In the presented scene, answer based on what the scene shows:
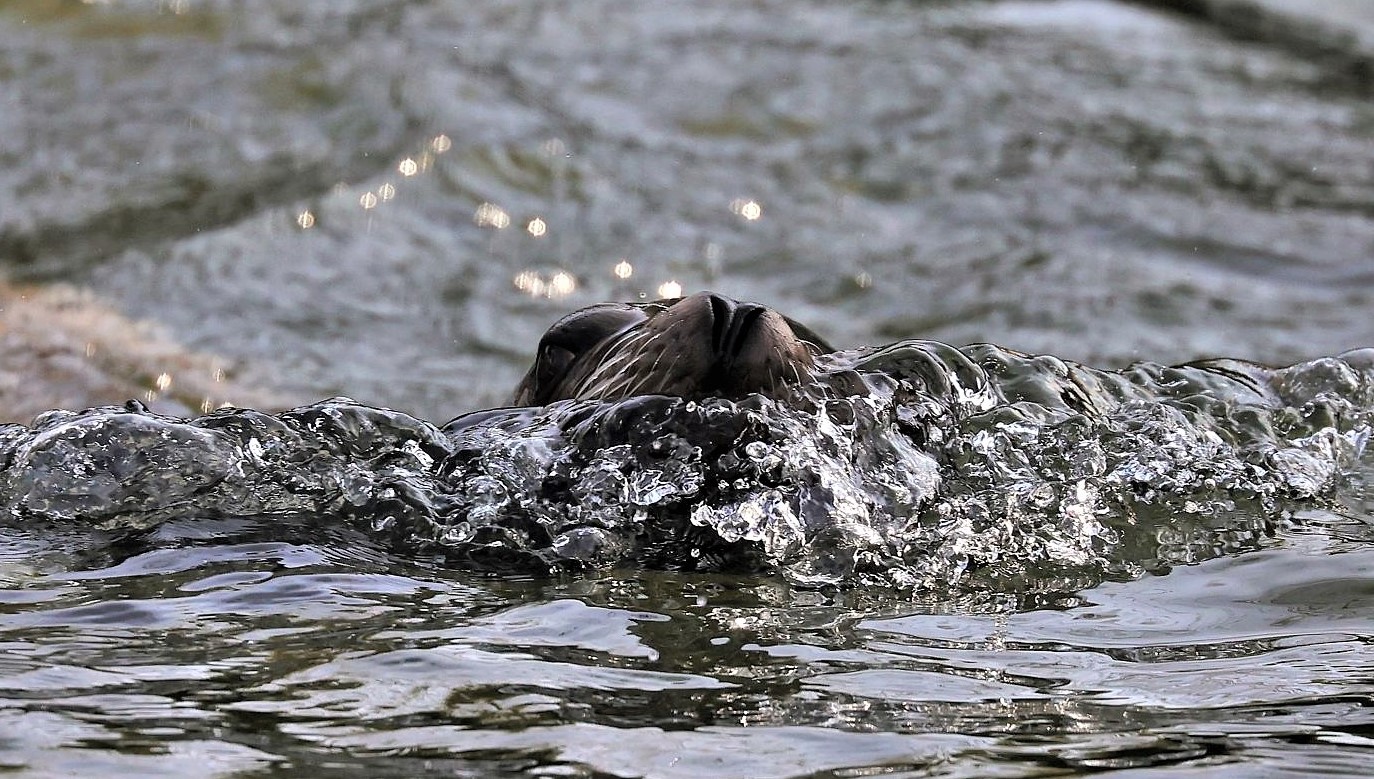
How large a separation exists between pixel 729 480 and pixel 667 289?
4661 mm

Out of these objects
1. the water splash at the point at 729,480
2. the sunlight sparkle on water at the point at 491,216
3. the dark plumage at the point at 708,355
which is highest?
the sunlight sparkle on water at the point at 491,216

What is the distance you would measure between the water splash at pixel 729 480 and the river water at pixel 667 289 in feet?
0.34

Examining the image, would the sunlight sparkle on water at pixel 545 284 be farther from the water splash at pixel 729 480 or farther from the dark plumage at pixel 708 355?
the dark plumage at pixel 708 355

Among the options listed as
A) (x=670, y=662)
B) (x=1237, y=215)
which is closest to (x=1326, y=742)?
(x=670, y=662)

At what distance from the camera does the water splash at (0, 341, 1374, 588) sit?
3531 mm

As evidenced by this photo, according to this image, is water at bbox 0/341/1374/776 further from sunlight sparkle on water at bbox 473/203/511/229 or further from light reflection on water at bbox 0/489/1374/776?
sunlight sparkle on water at bbox 473/203/511/229

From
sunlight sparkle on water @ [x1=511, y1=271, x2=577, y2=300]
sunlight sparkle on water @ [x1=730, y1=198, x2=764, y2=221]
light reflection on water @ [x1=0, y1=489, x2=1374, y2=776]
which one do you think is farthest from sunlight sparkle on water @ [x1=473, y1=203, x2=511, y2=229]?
light reflection on water @ [x1=0, y1=489, x2=1374, y2=776]

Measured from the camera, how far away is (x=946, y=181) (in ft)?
31.2

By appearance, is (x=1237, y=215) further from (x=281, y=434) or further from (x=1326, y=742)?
(x=1326, y=742)

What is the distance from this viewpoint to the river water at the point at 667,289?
2.36 m

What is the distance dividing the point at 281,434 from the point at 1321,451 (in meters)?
2.61

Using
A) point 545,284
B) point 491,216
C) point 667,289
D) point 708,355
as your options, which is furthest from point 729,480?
point 491,216

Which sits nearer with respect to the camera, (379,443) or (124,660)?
(124,660)

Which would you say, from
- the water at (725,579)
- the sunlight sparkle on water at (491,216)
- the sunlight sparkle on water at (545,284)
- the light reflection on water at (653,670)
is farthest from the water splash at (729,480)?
the sunlight sparkle on water at (491,216)
